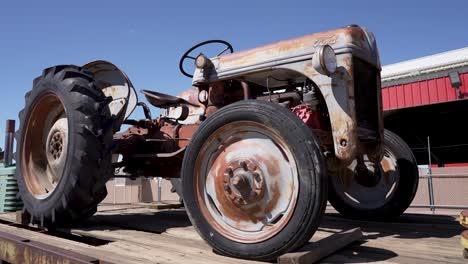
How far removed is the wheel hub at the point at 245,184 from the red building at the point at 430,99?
1311 cm

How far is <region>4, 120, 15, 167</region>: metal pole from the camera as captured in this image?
5.12 metres

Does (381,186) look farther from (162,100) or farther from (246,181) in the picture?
(162,100)

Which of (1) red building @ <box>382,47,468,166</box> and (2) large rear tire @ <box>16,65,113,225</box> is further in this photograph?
(1) red building @ <box>382,47,468,166</box>

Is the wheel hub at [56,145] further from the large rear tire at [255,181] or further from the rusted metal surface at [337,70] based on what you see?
the large rear tire at [255,181]

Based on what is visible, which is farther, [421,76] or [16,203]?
[421,76]

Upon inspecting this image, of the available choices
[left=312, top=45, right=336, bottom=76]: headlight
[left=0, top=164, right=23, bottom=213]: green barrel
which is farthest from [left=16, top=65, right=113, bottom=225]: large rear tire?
[left=312, top=45, right=336, bottom=76]: headlight

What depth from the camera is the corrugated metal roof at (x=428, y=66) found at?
1415 cm

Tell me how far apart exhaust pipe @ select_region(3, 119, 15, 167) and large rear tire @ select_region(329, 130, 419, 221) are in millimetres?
4121

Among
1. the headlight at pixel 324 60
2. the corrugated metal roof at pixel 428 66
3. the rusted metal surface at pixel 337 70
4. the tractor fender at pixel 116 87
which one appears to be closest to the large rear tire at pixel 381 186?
the rusted metal surface at pixel 337 70

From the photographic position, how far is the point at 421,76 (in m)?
14.7

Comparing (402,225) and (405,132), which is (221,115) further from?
(405,132)

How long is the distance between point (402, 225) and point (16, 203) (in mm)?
4360

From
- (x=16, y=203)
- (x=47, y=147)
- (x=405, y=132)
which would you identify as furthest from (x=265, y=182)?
(x=405, y=132)

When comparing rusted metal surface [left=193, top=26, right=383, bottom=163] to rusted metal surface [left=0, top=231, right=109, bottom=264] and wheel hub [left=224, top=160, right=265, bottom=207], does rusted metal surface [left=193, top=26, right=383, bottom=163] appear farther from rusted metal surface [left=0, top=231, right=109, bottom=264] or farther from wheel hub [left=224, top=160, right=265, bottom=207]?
rusted metal surface [left=0, top=231, right=109, bottom=264]
